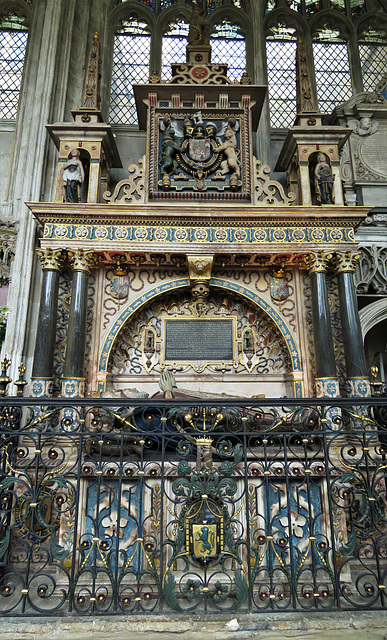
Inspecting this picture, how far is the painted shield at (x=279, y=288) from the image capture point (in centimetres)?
664

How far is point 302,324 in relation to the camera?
6477 millimetres

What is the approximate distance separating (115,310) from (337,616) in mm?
4489

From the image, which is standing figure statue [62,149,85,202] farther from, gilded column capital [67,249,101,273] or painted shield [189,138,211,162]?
painted shield [189,138,211,162]

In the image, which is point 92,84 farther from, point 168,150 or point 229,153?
point 229,153

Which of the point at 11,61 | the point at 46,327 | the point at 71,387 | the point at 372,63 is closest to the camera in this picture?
the point at 71,387

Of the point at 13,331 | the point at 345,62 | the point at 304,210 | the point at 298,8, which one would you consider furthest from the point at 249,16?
the point at 13,331

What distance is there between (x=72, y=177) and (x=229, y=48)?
5100mm

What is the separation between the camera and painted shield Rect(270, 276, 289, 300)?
6.64 meters

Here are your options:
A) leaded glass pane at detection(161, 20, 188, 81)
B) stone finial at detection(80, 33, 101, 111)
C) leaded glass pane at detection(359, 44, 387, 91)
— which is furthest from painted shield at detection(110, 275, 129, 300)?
leaded glass pane at detection(359, 44, 387, 91)

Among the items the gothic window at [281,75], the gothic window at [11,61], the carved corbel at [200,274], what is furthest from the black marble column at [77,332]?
the gothic window at [281,75]

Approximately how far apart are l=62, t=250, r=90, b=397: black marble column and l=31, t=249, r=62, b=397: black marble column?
21 cm

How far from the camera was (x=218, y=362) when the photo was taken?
658cm

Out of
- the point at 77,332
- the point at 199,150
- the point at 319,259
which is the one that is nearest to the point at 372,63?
the point at 199,150

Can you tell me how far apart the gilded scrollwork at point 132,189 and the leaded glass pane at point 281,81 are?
11.4 ft
